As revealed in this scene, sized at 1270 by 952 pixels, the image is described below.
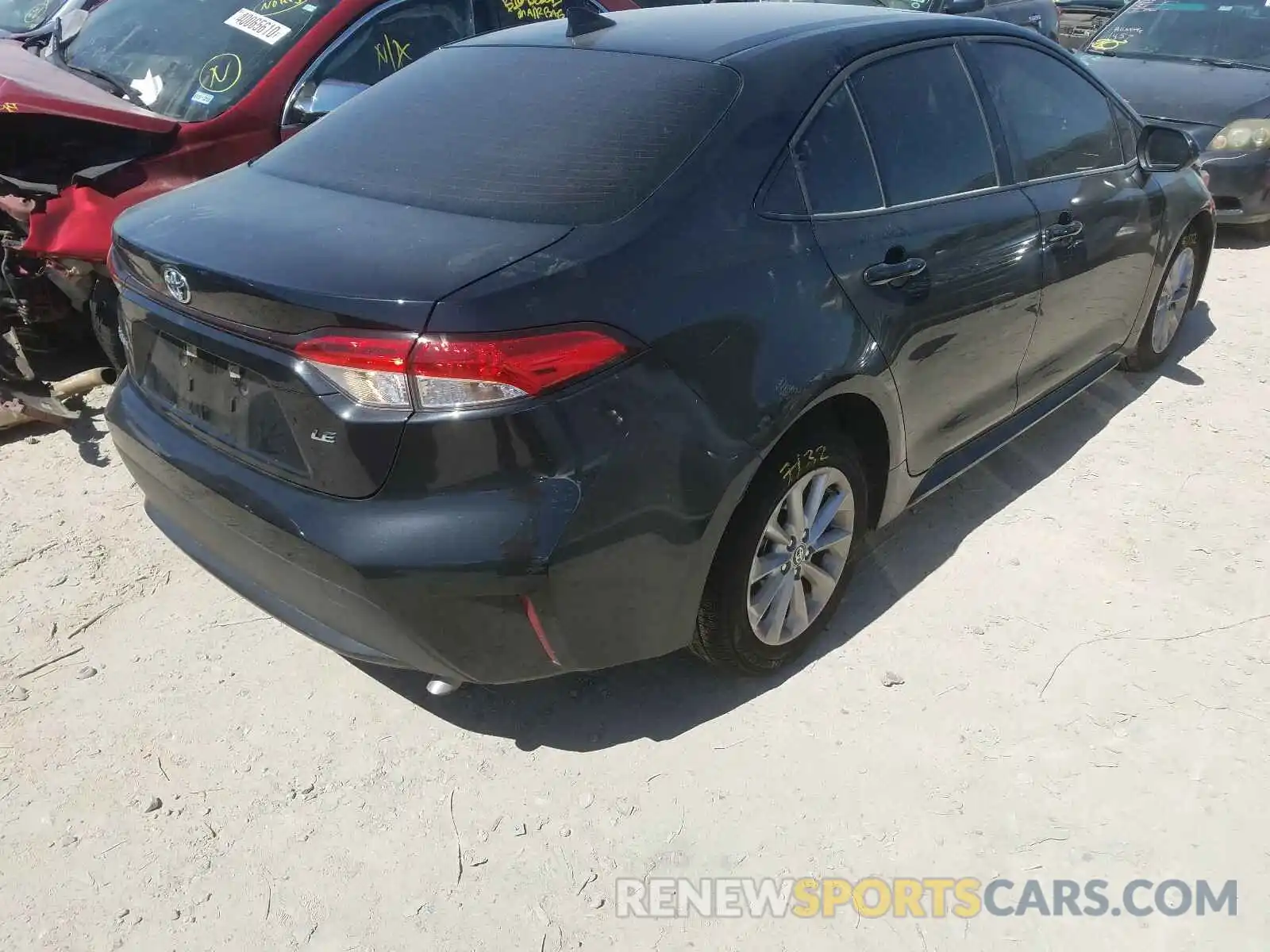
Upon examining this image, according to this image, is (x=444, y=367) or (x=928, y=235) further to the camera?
(x=928, y=235)

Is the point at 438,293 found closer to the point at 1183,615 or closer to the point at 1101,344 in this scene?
the point at 1183,615

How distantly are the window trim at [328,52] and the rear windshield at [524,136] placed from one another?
136 cm

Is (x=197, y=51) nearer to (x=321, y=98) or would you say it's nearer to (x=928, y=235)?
(x=321, y=98)

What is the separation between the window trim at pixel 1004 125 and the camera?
10.6 ft

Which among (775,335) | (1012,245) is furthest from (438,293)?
(1012,245)

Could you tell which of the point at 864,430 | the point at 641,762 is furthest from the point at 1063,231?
the point at 641,762

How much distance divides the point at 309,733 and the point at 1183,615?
101 inches

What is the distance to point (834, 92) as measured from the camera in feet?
8.72

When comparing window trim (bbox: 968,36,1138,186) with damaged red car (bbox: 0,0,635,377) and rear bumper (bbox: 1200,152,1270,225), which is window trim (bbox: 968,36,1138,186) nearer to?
damaged red car (bbox: 0,0,635,377)

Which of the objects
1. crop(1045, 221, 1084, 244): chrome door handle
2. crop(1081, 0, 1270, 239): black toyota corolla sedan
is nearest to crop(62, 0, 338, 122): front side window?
crop(1045, 221, 1084, 244): chrome door handle

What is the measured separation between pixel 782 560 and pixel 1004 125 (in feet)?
5.46

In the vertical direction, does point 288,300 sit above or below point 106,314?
above

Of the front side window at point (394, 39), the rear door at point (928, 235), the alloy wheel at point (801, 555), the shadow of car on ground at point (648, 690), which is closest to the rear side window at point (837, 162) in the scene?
the rear door at point (928, 235)

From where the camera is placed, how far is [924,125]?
292cm
